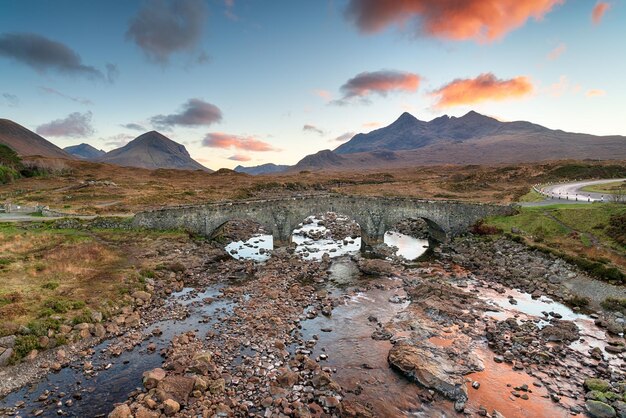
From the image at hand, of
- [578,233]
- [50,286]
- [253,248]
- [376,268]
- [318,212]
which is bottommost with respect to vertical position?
[253,248]

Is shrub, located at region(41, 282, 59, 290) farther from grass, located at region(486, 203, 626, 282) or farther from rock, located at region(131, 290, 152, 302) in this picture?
grass, located at region(486, 203, 626, 282)

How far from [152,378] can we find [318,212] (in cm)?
3525

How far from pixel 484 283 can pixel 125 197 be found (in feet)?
231

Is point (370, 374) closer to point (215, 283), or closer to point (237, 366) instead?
point (237, 366)

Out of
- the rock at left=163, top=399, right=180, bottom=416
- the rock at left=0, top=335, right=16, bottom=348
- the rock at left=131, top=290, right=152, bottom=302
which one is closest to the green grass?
the rock at left=131, top=290, right=152, bottom=302

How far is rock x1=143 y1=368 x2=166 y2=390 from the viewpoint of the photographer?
17.0m

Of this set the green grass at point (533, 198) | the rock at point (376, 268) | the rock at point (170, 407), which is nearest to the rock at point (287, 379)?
the rock at point (170, 407)

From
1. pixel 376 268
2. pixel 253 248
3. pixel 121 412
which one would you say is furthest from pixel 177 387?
pixel 253 248

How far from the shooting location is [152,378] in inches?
675

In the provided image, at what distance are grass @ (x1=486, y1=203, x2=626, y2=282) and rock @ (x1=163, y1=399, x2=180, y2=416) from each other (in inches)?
1374

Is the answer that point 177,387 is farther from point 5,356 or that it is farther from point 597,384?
point 597,384

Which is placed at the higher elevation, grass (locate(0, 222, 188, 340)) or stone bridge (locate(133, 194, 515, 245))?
stone bridge (locate(133, 194, 515, 245))

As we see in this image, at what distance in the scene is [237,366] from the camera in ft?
A: 62.4

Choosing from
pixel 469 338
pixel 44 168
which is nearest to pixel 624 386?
pixel 469 338
